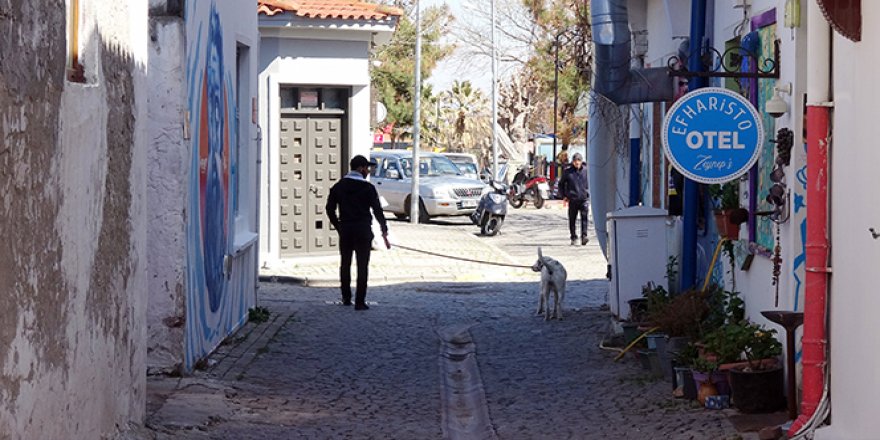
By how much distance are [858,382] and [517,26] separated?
1660 inches

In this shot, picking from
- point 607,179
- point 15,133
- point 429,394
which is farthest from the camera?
point 607,179

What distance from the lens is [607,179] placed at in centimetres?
1758

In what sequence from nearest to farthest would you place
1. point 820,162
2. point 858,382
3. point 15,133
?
point 15,133 < point 858,382 < point 820,162

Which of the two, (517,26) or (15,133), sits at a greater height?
(517,26)

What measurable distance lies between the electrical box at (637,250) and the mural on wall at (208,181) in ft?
12.2

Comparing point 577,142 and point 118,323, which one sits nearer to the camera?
point 118,323

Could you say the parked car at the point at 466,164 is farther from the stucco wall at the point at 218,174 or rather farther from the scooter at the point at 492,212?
the stucco wall at the point at 218,174

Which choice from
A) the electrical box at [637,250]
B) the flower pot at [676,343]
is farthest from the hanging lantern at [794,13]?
the electrical box at [637,250]

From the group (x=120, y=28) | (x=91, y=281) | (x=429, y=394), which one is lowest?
(x=429, y=394)

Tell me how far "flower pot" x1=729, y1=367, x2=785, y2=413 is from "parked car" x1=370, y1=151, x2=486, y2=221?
26340 millimetres

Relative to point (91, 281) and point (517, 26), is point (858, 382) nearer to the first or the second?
point (91, 281)

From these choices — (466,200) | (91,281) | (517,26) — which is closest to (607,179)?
(91,281)

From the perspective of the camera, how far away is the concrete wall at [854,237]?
666 centimetres

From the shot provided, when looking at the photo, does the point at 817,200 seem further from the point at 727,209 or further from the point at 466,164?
the point at 466,164
